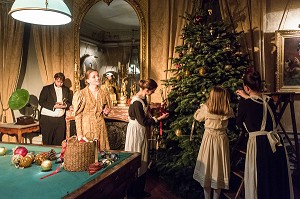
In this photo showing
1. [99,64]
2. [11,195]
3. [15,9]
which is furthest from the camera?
[99,64]

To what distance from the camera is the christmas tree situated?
397cm

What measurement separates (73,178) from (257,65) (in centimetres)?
383

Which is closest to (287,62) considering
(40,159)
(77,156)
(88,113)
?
(88,113)

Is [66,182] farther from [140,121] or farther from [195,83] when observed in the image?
[195,83]

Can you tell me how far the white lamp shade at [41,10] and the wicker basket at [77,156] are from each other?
1.12 m

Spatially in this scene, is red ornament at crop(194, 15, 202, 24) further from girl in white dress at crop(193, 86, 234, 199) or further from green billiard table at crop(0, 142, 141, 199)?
green billiard table at crop(0, 142, 141, 199)

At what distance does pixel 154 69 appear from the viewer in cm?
535

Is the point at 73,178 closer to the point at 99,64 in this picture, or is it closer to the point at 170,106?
the point at 170,106

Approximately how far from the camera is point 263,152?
3.09m

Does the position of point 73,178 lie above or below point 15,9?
below

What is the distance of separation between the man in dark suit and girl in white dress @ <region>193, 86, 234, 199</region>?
3.03 meters

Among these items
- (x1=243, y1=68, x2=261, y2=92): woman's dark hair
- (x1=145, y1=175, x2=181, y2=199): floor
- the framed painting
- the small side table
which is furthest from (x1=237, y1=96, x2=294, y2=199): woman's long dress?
the small side table

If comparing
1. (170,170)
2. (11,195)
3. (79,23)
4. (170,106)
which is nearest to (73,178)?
(11,195)

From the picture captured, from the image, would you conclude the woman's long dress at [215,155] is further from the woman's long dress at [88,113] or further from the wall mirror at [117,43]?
the wall mirror at [117,43]
